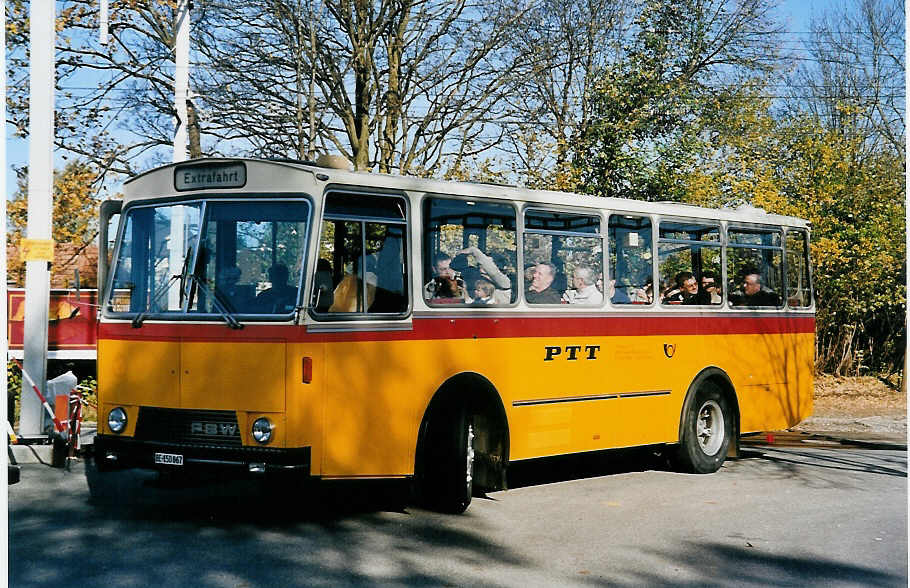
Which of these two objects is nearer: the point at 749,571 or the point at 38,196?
the point at 749,571

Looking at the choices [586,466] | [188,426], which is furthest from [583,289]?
[188,426]

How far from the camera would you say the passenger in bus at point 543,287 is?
1054 cm

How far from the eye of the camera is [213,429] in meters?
8.42

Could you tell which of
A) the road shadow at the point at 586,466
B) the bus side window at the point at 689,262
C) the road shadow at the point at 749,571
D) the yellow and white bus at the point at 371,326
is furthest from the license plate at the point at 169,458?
the bus side window at the point at 689,262

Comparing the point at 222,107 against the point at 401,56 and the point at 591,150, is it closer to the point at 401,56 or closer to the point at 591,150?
the point at 401,56

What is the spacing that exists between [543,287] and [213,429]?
12.1 feet

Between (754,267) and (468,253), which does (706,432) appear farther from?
(468,253)

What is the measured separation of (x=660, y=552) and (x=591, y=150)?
62.2 feet

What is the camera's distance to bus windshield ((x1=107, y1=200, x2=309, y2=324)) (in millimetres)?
8508

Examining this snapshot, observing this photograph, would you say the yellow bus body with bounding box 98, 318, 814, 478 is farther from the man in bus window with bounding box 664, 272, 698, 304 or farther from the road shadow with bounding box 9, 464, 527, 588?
the road shadow with bounding box 9, 464, 527, 588

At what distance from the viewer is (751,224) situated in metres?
13.4

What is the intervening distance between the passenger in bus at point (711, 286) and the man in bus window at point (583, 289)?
1.84 m

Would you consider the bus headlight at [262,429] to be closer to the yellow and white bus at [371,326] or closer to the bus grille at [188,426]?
the yellow and white bus at [371,326]

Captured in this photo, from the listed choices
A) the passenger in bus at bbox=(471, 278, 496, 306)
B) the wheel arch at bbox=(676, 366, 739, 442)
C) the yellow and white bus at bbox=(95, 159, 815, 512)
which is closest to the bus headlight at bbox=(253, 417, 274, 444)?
the yellow and white bus at bbox=(95, 159, 815, 512)
